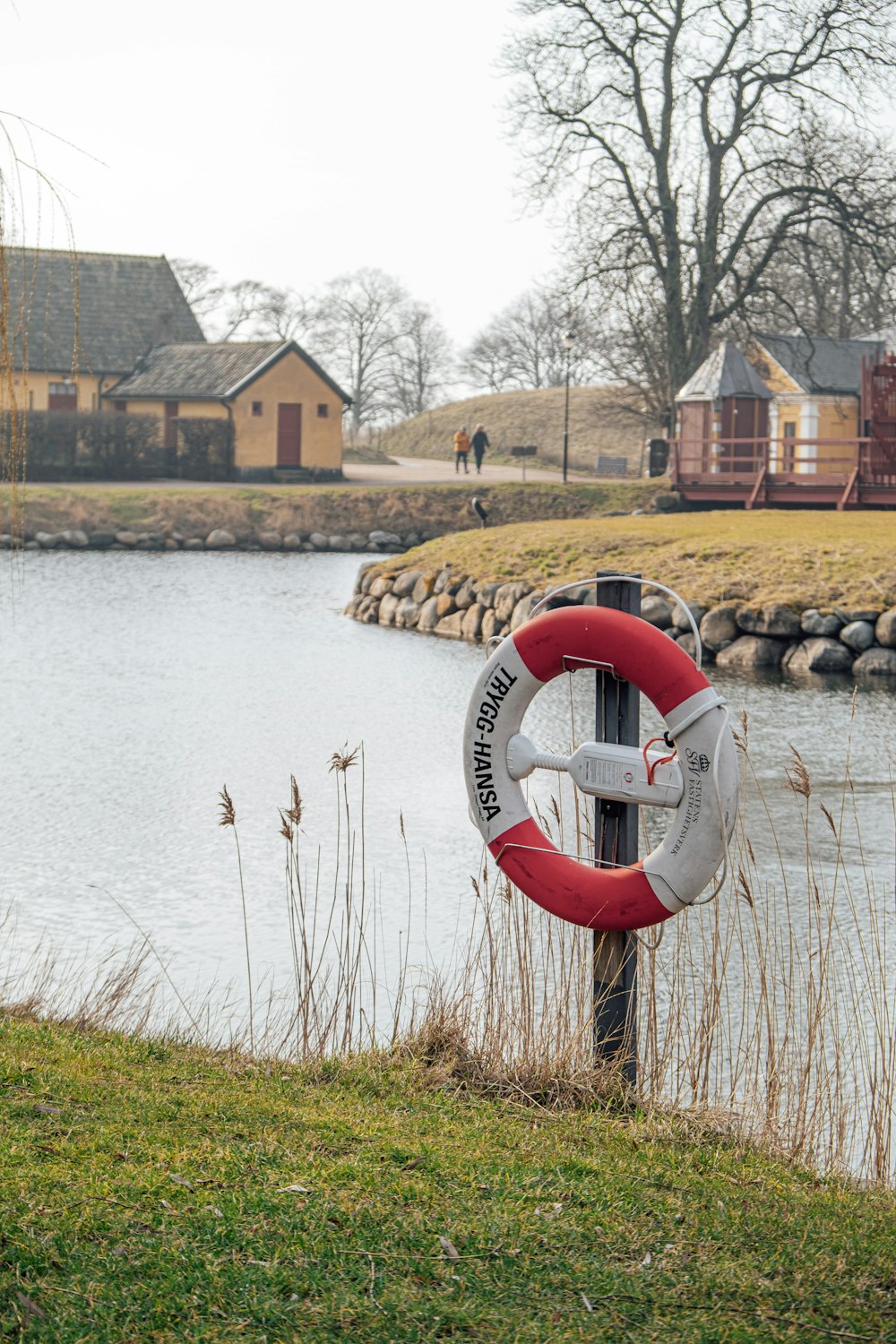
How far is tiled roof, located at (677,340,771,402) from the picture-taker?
30531 mm

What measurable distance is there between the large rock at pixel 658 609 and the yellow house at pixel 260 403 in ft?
72.3

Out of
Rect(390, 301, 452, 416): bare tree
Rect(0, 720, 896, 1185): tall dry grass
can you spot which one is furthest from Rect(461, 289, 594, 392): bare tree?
Rect(0, 720, 896, 1185): tall dry grass

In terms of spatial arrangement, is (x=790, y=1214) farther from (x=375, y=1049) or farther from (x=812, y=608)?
(x=812, y=608)

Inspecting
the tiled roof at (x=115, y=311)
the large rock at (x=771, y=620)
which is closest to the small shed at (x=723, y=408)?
the large rock at (x=771, y=620)

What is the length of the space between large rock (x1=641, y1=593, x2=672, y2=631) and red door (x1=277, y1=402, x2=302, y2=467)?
22.6m

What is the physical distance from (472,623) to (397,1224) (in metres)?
15.5

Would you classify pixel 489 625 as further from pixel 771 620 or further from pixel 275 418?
pixel 275 418

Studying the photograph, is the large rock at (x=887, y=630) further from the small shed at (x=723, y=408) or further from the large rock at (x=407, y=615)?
the small shed at (x=723, y=408)

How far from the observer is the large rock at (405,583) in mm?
20047

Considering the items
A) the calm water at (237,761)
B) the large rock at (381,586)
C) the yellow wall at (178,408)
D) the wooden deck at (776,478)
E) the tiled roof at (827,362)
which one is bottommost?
the calm water at (237,761)

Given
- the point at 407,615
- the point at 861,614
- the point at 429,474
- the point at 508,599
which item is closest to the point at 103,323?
the point at 429,474

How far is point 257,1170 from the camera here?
312 centimetres

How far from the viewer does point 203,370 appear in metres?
39.1

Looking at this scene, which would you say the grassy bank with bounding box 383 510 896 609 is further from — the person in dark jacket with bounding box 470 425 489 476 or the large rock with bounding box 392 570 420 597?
the person in dark jacket with bounding box 470 425 489 476
